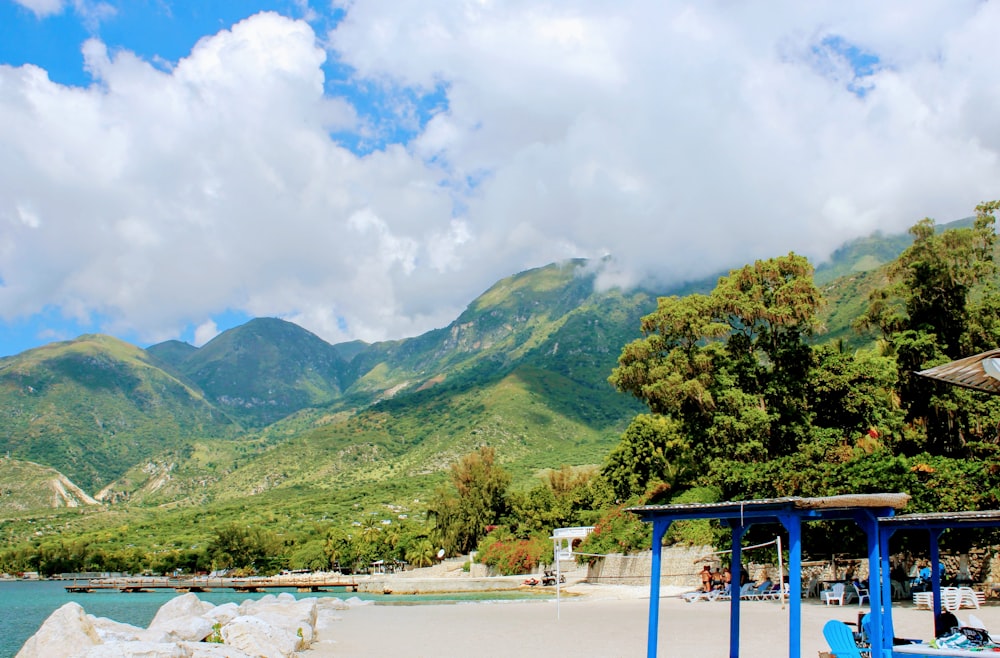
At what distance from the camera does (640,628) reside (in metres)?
20.5

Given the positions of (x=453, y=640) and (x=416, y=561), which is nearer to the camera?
(x=453, y=640)

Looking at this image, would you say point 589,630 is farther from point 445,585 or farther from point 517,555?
point 445,585

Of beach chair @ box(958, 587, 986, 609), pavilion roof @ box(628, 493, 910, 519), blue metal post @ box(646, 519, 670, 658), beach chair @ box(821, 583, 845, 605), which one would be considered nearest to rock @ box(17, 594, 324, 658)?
blue metal post @ box(646, 519, 670, 658)

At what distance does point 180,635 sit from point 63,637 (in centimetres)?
495

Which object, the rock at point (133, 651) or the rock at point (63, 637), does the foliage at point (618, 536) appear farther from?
the rock at point (133, 651)

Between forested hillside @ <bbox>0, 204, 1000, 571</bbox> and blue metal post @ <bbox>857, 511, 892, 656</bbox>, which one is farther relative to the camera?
forested hillside @ <bbox>0, 204, 1000, 571</bbox>

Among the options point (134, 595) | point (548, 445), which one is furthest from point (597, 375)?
point (134, 595)

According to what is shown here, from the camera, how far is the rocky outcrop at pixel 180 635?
12820mm

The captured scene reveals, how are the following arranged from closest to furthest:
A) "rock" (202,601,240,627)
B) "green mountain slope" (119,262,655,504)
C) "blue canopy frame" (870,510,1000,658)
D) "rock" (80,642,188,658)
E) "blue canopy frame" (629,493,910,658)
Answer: "blue canopy frame" (629,493,910,658), "blue canopy frame" (870,510,1000,658), "rock" (80,642,188,658), "rock" (202,601,240,627), "green mountain slope" (119,262,655,504)

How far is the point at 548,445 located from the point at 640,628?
4453 inches

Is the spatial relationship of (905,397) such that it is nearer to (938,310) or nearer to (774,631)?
(938,310)

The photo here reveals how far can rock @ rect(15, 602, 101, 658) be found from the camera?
1441cm

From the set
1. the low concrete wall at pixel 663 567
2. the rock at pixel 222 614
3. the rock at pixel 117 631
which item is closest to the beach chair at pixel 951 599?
the low concrete wall at pixel 663 567

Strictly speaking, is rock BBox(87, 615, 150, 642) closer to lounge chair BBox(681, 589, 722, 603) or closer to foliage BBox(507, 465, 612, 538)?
lounge chair BBox(681, 589, 722, 603)
